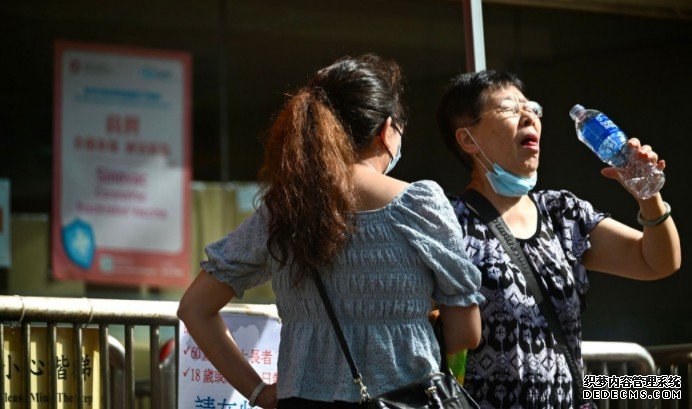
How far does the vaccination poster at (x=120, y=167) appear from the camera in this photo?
28.9 feet

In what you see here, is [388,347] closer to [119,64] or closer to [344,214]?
[344,214]

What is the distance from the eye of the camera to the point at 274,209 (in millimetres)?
3283

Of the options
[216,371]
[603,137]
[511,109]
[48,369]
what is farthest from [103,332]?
[603,137]

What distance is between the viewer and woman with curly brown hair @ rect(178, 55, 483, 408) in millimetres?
3191

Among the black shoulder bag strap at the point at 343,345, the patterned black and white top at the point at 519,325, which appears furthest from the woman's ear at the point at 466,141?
the black shoulder bag strap at the point at 343,345

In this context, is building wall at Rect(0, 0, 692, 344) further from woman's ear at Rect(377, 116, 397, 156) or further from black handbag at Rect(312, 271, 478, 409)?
black handbag at Rect(312, 271, 478, 409)

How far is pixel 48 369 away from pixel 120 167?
497cm

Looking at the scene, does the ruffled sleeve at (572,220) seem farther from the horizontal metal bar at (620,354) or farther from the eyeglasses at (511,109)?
the horizontal metal bar at (620,354)

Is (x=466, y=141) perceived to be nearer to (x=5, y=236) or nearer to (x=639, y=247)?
(x=639, y=247)

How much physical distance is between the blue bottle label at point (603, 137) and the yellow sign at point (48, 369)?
1.96 meters

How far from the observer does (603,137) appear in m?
4.04

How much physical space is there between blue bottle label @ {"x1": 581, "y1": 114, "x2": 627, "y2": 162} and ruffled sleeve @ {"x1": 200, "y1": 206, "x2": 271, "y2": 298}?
1.34 m

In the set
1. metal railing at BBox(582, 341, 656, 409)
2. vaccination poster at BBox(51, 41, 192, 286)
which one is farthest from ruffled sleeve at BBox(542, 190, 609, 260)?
vaccination poster at BBox(51, 41, 192, 286)

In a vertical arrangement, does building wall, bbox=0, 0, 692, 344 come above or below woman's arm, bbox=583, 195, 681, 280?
above
